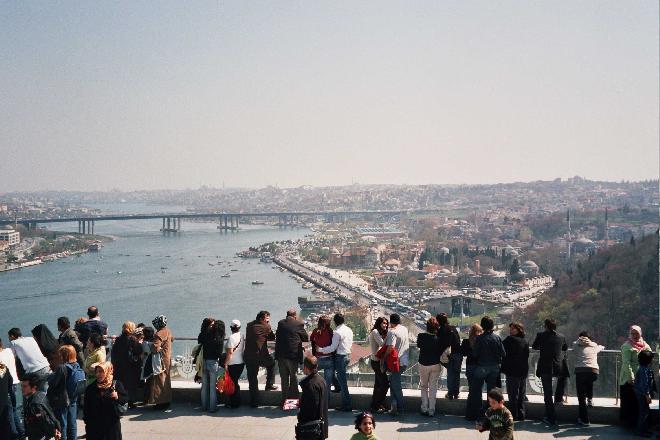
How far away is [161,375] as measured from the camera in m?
4.49

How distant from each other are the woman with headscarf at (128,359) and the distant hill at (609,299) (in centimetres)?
2877

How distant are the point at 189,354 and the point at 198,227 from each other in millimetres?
98425

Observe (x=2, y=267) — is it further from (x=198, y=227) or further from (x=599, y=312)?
(x=198, y=227)

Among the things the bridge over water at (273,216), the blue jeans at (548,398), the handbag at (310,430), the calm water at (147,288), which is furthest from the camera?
the bridge over water at (273,216)

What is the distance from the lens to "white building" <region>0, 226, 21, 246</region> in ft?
183

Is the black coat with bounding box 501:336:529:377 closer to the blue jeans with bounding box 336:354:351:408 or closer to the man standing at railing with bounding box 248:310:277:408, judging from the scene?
the blue jeans with bounding box 336:354:351:408

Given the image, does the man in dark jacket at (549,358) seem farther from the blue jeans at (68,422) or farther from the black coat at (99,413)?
the blue jeans at (68,422)

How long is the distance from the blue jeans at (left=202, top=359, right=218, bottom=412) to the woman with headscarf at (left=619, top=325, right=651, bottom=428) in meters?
2.59

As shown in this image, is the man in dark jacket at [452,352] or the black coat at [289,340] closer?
the man in dark jacket at [452,352]

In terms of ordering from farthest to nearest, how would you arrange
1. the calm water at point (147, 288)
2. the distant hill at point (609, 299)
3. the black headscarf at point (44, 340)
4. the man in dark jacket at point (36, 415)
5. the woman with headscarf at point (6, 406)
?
1. the calm water at point (147, 288)
2. the distant hill at point (609, 299)
3. the black headscarf at point (44, 340)
4. the woman with headscarf at point (6, 406)
5. the man in dark jacket at point (36, 415)

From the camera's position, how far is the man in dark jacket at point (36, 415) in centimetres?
330

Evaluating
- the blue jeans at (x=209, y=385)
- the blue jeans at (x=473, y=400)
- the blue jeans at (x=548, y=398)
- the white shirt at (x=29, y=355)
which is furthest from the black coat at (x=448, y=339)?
the white shirt at (x=29, y=355)

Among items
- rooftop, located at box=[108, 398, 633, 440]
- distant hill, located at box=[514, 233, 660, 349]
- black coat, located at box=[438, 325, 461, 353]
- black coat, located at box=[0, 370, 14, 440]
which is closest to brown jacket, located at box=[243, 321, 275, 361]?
rooftop, located at box=[108, 398, 633, 440]

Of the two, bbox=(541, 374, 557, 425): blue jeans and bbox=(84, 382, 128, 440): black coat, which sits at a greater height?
bbox=(84, 382, 128, 440): black coat
